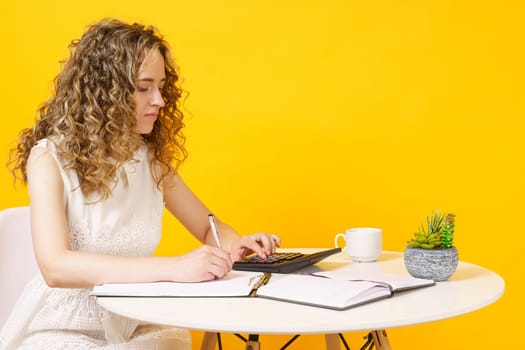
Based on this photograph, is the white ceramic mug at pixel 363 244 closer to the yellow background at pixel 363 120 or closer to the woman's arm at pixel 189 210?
the woman's arm at pixel 189 210

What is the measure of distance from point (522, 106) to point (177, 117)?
1.31m

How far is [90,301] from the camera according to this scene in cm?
165

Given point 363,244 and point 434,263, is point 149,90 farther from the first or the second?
point 434,263

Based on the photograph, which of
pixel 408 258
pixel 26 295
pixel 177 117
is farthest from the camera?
pixel 177 117

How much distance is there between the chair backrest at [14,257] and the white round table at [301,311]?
22.0 inches

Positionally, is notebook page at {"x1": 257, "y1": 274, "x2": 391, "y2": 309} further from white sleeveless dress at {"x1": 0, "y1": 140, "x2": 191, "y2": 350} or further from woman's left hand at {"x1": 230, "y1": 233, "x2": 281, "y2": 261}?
white sleeveless dress at {"x1": 0, "y1": 140, "x2": 191, "y2": 350}

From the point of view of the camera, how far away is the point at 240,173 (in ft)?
8.66

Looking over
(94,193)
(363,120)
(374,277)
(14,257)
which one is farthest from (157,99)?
(363,120)

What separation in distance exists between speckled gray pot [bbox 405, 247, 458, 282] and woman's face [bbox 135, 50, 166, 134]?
0.73m

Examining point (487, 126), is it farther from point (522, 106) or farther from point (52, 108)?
point (52, 108)

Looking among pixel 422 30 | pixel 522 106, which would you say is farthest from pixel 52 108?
pixel 522 106

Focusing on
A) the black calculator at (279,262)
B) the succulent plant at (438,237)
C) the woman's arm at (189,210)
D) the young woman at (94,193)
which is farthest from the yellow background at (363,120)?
the succulent plant at (438,237)

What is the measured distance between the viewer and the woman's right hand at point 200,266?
140 centimetres

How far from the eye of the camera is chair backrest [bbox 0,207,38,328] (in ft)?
5.76
